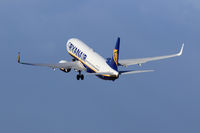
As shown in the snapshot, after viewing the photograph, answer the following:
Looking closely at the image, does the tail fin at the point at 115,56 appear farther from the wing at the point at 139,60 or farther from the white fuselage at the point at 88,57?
the wing at the point at 139,60

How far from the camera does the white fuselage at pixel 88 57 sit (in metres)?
97.8

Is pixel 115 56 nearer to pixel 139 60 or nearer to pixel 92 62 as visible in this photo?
pixel 92 62

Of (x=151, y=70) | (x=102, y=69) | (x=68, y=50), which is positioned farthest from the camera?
(x=68, y=50)

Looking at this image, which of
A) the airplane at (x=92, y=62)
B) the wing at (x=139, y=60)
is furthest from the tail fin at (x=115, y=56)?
the wing at (x=139, y=60)

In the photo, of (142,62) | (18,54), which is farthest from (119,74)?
(18,54)

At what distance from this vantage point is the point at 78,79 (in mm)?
106688

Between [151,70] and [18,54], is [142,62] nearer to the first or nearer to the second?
[151,70]

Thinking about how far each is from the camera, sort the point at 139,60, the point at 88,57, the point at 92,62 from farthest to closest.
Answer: the point at 139,60
the point at 88,57
the point at 92,62

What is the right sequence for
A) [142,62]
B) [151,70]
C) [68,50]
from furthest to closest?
1. [68,50]
2. [142,62]
3. [151,70]

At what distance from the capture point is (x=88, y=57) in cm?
10381

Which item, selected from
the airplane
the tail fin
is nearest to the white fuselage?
the airplane

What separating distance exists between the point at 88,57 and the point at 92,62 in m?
2.48

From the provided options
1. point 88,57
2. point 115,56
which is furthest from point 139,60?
point 115,56

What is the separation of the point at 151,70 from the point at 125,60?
51.8 feet
